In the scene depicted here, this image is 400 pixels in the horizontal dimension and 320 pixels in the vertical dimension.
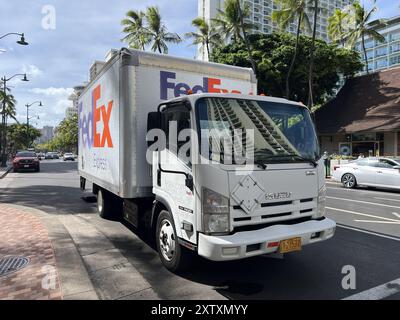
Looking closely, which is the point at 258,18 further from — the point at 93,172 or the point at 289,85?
the point at 93,172

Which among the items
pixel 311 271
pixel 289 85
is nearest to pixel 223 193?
pixel 311 271

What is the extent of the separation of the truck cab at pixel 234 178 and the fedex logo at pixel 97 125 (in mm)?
1527

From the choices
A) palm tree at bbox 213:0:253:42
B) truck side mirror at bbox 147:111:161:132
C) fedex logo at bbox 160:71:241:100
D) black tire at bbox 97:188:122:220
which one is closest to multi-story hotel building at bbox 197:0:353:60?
palm tree at bbox 213:0:253:42

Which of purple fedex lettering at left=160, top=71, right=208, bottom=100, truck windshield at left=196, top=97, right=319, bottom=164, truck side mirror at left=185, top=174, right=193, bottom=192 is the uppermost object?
purple fedex lettering at left=160, top=71, right=208, bottom=100

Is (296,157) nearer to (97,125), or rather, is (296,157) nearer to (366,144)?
(97,125)

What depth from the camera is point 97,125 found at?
23.3ft

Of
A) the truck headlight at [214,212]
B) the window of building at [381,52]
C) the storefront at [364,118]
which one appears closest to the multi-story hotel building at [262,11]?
the window of building at [381,52]

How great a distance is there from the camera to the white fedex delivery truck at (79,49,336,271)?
390 centimetres

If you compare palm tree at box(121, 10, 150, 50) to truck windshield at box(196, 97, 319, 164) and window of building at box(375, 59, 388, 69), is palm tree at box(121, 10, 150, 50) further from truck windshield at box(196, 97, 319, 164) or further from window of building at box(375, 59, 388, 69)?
window of building at box(375, 59, 388, 69)

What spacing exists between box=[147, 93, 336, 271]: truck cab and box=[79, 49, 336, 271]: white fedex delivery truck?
0.01 m

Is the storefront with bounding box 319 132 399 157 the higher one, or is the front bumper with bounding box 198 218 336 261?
the storefront with bounding box 319 132 399 157

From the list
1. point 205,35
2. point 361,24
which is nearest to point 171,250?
point 205,35

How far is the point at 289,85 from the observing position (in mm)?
29406

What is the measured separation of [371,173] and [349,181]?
115cm
